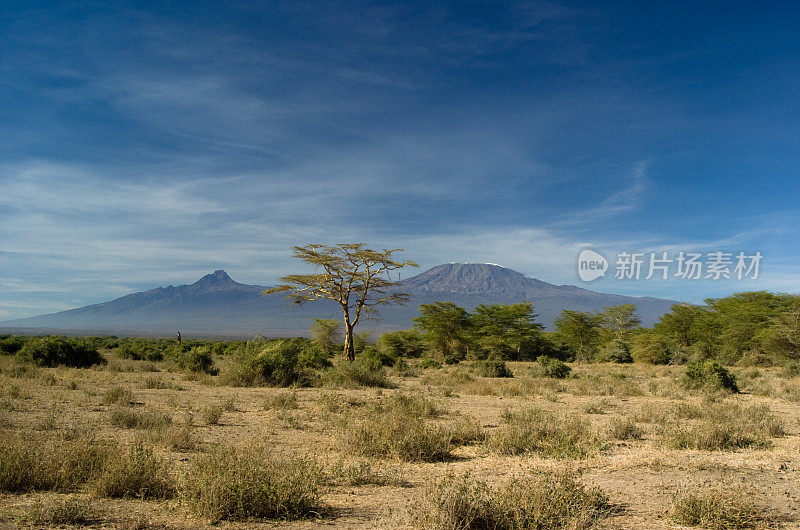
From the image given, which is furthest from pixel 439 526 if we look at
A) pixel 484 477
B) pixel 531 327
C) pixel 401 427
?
pixel 531 327

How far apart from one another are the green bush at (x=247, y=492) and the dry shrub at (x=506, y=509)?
134cm

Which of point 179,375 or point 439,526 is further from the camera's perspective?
point 179,375

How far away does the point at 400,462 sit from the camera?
8086 mm

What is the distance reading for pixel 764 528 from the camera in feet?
17.0

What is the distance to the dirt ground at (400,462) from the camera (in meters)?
5.55

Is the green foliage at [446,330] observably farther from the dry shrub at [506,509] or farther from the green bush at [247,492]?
the dry shrub at [506,509]

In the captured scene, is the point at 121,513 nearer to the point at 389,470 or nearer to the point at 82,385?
the point at 389,470

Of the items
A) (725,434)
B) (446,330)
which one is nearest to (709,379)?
(725,434)

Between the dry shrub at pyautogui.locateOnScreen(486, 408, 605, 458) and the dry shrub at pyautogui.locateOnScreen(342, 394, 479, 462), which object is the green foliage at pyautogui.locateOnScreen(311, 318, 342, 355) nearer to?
the dry shrub at pyautogui.locateOnScreen(342, 394, 479, 462)

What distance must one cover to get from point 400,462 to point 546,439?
2.91m

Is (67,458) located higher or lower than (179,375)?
higher

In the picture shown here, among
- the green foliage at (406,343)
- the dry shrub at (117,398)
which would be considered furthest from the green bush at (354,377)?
the green foliage at (406,343)

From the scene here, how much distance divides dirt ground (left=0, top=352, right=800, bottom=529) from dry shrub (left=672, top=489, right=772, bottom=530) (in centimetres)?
17

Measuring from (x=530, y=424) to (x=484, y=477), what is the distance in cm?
262
